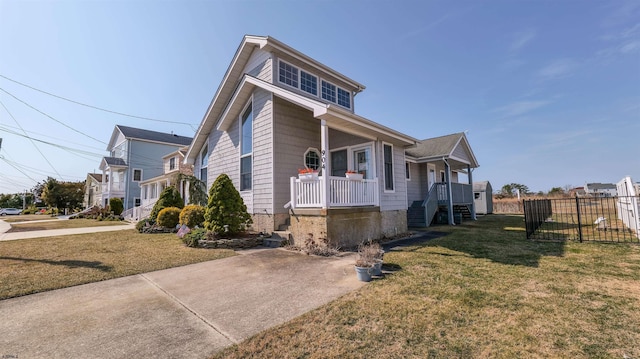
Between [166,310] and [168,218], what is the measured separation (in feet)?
36.7

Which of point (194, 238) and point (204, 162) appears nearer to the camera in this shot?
point (194, 238)

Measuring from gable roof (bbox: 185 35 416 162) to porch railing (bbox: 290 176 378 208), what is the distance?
7.39ft

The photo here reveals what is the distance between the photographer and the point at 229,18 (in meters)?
11.7

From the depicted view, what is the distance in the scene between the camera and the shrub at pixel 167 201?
14572mm

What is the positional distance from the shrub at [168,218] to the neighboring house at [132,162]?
18.1 meters

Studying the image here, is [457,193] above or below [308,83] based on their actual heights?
below

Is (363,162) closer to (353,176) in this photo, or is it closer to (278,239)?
(353,176)

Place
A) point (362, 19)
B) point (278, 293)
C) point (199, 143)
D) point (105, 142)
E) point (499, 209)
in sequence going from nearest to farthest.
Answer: point (278, 293), point (362, 19), point (199, 143), point (499, 209), point (105, 142)

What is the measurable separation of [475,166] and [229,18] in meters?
17.5

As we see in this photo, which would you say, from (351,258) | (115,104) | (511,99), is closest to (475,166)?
(511,99)

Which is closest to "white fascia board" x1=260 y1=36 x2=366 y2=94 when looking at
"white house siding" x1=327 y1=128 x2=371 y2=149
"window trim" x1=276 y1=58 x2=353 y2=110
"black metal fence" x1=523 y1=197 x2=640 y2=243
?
"window trim" x1=276 y1=58 x2=353 y2=110

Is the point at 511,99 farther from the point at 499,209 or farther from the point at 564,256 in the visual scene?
the point at 564,256

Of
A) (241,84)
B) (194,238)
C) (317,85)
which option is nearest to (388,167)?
(317,85)

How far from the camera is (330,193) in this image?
7.77m
